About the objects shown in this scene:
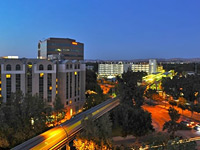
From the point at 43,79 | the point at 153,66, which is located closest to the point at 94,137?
the point at 43,79

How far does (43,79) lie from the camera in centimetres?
3941

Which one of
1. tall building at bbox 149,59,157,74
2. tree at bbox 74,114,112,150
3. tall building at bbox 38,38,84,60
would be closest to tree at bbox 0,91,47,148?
tree at bbox 74,114,112,150

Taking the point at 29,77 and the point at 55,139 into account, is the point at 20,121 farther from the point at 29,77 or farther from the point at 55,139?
the point at 29,77

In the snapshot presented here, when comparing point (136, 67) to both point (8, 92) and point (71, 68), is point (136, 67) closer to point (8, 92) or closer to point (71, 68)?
point (71, 68)

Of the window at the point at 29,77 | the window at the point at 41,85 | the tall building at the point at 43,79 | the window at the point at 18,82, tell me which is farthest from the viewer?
the window at the point at 41,85

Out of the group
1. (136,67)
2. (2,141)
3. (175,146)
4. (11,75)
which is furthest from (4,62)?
(136,67)

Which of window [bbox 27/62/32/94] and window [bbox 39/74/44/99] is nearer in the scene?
window [bbox 27/62/32/94]

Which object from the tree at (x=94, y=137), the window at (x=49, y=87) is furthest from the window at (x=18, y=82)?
the tree at (x=94, y=137)

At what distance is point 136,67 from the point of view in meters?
147

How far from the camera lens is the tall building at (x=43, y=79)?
36.6 meters

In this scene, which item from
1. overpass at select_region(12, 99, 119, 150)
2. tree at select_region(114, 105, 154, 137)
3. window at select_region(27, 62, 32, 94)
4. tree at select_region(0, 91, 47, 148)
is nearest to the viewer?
overpass at select_region(12, 99, 119, 150)

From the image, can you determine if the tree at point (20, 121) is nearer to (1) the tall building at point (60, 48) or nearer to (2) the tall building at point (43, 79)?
(2) the tall building at point (43, 79)

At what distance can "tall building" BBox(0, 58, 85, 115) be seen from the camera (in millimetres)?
36625

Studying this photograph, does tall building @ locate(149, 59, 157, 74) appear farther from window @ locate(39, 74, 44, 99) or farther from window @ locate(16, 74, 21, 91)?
window @ locate(16, 74, 21, 91)
